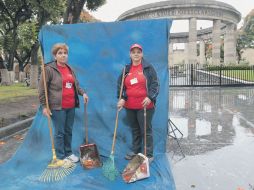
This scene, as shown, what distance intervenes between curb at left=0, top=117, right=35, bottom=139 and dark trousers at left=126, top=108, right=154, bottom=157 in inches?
151

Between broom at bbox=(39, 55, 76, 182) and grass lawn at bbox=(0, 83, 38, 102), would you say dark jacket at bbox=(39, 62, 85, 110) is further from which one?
grass lawn at bbox=(0, 83, 38, 102)

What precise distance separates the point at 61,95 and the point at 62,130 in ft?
1.80

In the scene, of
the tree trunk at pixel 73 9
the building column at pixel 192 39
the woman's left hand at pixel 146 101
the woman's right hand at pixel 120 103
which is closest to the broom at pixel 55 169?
the woman's right hand at pixel 120 103

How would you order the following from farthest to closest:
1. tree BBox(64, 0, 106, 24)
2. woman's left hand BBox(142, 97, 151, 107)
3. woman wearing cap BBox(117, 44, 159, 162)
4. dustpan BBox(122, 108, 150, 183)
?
tree BBox(64, 0, 106, 24) < woman wearing cap BBox(117, 44, 159, 162) < woman's left hand BBox(142, 97, 151, 107) < dustpan BBox(122, 108, 150, 183)

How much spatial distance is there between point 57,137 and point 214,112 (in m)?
7.13

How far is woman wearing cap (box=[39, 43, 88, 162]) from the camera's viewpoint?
5.16 metres

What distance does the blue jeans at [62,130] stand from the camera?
5.28 metres

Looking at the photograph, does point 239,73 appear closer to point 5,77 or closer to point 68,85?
point 5,77

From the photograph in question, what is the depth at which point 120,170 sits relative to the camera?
204 inches

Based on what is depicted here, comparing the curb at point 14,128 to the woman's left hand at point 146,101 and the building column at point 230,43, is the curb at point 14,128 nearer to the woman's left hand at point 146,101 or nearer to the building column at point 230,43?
the woman's left hand at point 146,101

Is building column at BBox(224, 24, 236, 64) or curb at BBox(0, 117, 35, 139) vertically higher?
building column at BBox(224, 24, 236, 64)

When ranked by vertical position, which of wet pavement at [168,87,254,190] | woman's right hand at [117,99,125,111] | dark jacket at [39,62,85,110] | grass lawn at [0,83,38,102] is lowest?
wet pavement at [168,87,254,190]

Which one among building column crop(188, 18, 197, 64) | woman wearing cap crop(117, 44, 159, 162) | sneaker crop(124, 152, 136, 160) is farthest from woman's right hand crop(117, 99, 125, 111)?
building column crop(188, 18, 197, 64)

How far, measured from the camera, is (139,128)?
5.62m
